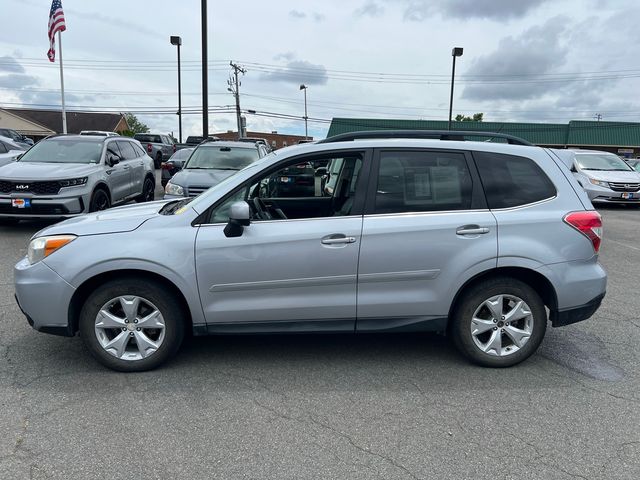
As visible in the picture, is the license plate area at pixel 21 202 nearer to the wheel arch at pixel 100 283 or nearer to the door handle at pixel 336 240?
the wheel arch at pixel 100 283

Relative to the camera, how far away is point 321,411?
3.31m

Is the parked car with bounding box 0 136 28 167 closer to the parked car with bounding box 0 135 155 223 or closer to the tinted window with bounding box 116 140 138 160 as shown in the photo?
the tinted window with bounding box 116 140 138 160

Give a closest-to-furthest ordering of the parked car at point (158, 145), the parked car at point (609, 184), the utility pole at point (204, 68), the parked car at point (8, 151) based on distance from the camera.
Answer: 1. the parked car at point (8, 151)
2. the parked car at point (609, 184)
3. the utility pole at point (204, 68)
4. the parked car at point (158, 145)

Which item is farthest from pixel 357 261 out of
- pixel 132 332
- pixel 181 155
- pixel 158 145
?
pixel 158 145

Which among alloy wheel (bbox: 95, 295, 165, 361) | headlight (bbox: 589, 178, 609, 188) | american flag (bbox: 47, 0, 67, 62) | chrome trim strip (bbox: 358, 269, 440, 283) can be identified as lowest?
alloy wheel (bbox: 95, 295, 165, 361)

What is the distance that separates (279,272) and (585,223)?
93.4 inches

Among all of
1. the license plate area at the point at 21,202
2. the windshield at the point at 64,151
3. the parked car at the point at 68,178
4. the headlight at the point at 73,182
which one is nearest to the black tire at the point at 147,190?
the parked car at the point at 68,178

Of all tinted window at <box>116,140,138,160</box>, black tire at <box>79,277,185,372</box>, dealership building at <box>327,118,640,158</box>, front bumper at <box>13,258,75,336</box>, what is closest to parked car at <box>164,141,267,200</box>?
tinted window at <box>116,140,138,160</box>

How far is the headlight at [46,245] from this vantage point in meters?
3.65

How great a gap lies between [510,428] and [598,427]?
57 centimetres

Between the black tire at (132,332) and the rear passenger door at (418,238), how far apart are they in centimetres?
139

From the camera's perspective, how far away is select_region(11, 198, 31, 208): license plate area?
8.53 metres

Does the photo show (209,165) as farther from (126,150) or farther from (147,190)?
(147,190)

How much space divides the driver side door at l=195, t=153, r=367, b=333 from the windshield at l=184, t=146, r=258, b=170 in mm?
6763
